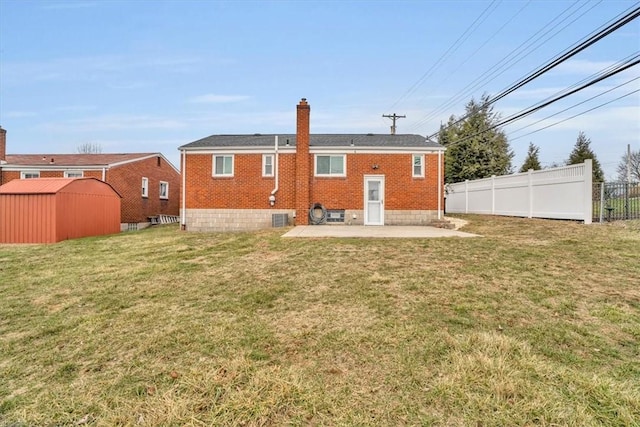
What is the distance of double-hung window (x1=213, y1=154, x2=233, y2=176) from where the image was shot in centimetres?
1527

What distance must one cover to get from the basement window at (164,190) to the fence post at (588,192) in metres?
25.6

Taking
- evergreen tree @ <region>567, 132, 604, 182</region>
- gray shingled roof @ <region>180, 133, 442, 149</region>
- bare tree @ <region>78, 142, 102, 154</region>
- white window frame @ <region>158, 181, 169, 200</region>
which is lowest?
white window frame @ <region>158, 181, 169, 200</region>

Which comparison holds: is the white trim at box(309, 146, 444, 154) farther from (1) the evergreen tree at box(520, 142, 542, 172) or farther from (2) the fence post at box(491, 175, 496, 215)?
(1) the evergreen tree at box(520, 142, 542, 172)

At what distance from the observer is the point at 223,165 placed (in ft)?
50.3

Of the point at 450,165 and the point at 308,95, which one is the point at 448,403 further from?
the point at 450,165

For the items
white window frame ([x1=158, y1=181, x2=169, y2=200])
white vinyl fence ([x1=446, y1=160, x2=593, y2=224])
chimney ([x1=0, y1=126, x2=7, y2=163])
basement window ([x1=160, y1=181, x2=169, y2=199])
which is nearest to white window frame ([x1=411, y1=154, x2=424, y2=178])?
white vinyl fence ([x1=446, y1=160, x2=593, y2=224])

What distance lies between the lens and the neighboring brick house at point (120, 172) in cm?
2011

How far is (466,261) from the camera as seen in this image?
266 inches

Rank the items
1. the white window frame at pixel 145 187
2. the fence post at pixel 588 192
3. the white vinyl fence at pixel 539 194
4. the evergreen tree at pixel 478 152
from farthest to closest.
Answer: the evergreen tree at pixel 478 152 < the white window frame at pixel 145 187 < the white vinyl fence at pixel 539 194 < the fence post at pixel 588 192

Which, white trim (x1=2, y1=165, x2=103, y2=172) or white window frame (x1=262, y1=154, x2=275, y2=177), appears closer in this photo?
white window frame (x1=262, y1=154, x2=275, y2=177)

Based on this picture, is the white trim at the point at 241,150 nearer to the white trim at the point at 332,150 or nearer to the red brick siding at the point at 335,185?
the white trim at the point at 332,150

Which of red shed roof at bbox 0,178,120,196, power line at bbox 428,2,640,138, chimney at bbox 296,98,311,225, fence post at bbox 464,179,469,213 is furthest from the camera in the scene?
fence post at bbox 464,179,469,213

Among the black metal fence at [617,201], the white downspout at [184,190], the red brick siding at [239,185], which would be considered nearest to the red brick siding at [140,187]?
the white downspout at [184,190]

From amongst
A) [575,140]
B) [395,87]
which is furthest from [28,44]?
[575,140]
